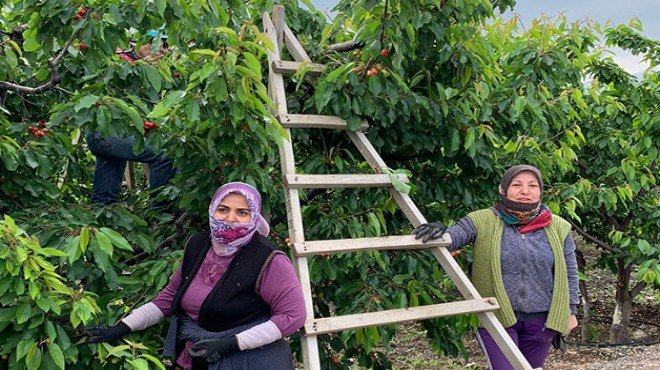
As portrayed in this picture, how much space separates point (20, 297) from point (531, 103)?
3.04m

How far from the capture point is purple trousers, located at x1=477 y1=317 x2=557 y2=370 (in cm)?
351

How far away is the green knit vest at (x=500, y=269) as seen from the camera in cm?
347

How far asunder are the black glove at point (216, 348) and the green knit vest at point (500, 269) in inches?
60.5

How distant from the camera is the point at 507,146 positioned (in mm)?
5227

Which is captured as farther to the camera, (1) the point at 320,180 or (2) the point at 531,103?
(2) the point at 531,103

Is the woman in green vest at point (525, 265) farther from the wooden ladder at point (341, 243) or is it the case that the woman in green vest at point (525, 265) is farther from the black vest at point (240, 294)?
the black vest at point (240, 294)

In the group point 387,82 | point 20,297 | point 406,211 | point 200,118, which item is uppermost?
point 387,82

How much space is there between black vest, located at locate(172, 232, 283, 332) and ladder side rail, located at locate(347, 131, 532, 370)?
1.15m

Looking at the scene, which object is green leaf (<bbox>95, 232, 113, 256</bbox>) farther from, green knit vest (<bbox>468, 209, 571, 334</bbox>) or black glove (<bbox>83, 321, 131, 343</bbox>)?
green knit vest (<bbox>468, 209, 571, 334</bbox>)

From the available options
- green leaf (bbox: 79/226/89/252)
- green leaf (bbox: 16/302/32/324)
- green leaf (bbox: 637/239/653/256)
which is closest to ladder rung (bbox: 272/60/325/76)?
green leaf (bbox: 79/226/89/252)

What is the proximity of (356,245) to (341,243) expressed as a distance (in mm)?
79

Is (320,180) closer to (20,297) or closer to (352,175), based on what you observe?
(352,175)

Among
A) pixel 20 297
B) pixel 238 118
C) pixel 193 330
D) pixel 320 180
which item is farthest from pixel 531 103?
pixel 20 297

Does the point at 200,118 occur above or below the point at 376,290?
above
